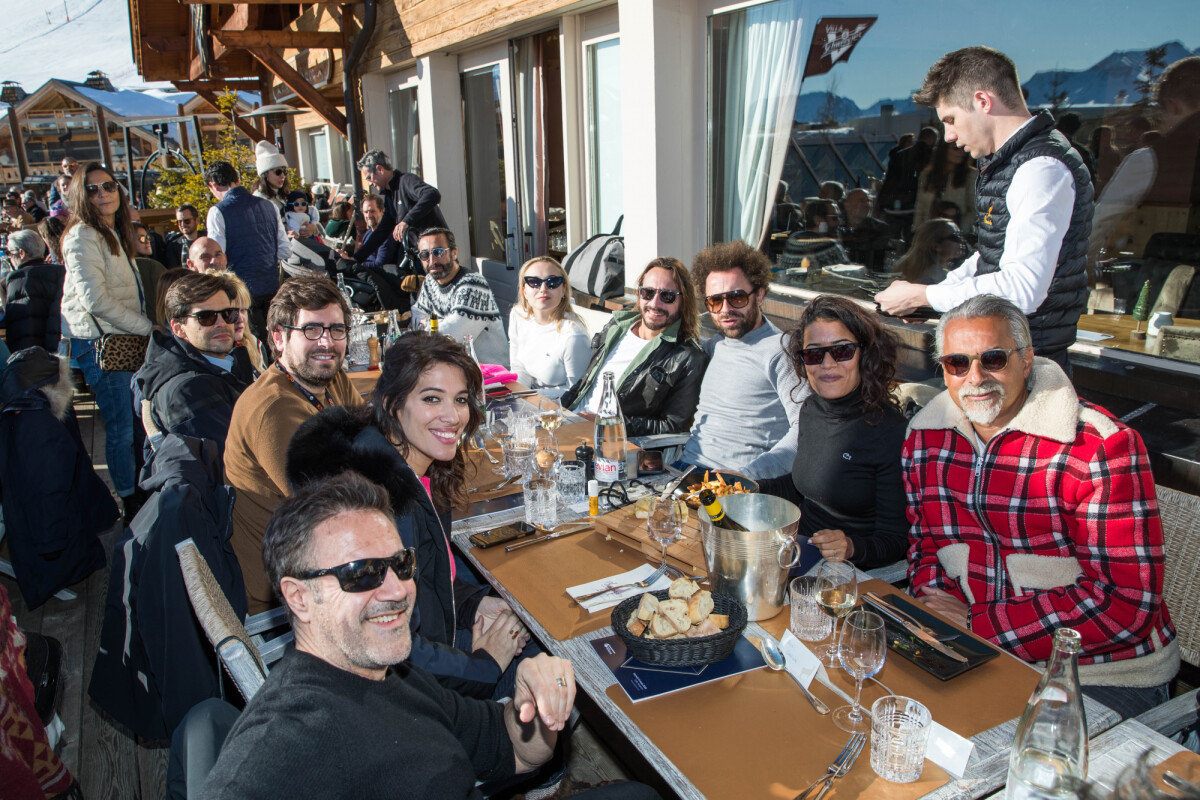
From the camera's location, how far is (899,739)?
1.28 m

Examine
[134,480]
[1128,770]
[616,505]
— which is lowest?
[134,480]

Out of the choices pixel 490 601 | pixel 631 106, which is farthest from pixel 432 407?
pixel 631 106

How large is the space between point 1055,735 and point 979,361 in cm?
99

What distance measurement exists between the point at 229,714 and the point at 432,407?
1.05 meters

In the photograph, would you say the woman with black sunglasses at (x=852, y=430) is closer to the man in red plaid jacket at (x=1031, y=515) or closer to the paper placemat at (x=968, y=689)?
the man in red plaid jacket at (x=1031, y=515)

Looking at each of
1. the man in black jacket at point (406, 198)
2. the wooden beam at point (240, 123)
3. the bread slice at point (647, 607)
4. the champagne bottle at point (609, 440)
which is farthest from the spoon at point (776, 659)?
the wooden beam at point (240, 123)

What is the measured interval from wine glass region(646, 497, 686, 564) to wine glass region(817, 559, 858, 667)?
44 cm

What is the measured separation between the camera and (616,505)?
7.86ft

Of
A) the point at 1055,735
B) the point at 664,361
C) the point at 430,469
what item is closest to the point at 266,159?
the point at 664,361

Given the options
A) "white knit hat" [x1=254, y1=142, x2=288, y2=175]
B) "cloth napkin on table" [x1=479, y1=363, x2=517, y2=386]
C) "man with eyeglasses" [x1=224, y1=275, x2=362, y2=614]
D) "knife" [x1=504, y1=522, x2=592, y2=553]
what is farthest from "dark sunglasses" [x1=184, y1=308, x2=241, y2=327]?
"white knit hat" [x1=254, y1=142, x2=288, y2=175]

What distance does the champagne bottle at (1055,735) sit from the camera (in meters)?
1.19

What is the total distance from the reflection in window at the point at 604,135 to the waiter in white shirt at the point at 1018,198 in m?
3.14

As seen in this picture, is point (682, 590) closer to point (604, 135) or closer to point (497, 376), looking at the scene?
point (497, 376)

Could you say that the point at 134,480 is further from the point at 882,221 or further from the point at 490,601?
the point at 882,221
